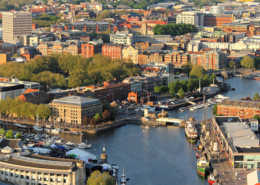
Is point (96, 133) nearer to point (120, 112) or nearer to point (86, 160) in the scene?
point (120, 112)

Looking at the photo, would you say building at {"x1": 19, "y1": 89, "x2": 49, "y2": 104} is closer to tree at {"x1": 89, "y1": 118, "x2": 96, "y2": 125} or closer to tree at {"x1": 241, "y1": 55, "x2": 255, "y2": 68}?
tree at {"x1": 89, "y1": 118, "x2": 96, "y2": 125}

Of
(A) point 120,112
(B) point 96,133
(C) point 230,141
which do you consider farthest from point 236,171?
(A) point 120,112

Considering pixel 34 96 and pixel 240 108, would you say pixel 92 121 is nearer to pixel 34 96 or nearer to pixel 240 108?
pixel 34 96

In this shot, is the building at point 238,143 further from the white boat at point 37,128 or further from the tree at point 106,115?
the white boat at point 37,128

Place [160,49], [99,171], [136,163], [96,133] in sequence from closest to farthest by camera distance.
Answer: [99,171] < [136,163] < [96,133] < [160,49]

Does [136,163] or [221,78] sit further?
[221,78]

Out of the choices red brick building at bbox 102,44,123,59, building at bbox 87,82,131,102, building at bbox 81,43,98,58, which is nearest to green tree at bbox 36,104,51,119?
building at bbox 87,82,131,102

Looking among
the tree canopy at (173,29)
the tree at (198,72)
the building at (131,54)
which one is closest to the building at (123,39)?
the building at (131,54)
